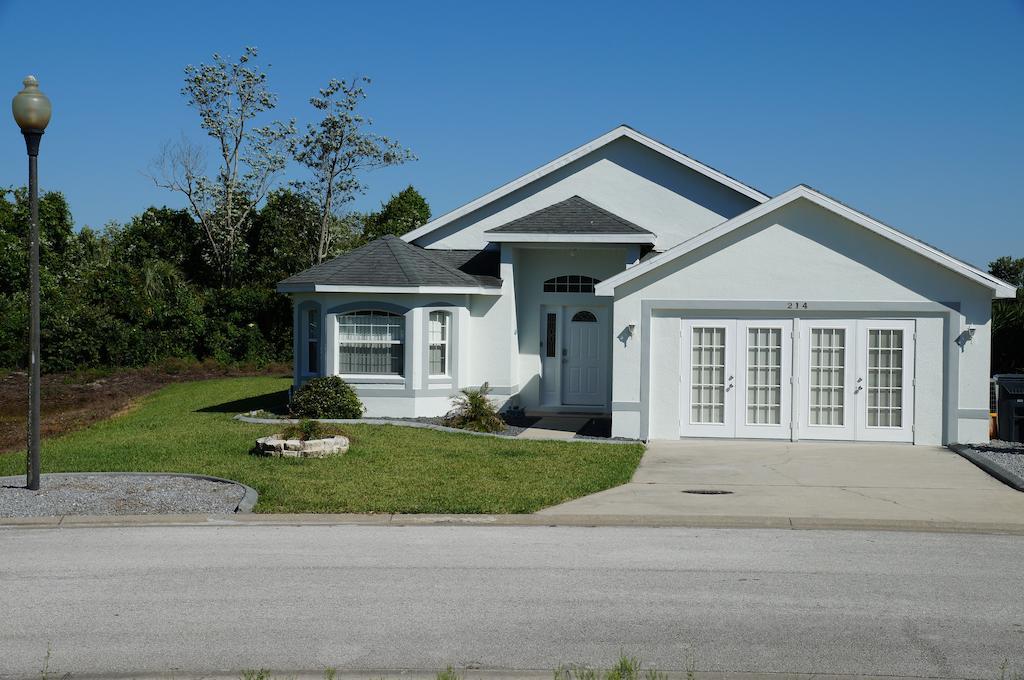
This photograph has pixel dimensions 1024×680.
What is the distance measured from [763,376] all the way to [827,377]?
109 centimetres

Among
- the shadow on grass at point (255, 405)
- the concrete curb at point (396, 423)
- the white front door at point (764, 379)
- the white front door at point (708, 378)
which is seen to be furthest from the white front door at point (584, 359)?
the shadow on grass at point (255, 405)

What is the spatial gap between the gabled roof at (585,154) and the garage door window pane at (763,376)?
4386mm

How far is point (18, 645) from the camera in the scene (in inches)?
282

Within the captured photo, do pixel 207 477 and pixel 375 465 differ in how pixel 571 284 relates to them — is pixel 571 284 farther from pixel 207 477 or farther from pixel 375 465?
pixel 207 477

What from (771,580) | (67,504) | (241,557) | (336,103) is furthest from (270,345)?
(771,580)

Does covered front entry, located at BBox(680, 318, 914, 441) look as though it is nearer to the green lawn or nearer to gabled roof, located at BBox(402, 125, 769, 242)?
the green lawn

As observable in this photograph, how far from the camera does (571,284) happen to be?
75.4 ft

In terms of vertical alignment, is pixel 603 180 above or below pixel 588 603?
above

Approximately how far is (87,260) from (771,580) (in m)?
49.8

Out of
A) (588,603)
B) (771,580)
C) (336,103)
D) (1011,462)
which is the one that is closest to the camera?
(588,603)

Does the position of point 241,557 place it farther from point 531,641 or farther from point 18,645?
point 531,641

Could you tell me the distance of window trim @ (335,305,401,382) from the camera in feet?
69.4

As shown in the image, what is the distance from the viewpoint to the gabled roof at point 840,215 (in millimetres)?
17375

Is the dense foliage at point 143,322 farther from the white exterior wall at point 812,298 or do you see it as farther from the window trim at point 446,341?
the white exterior wall at point 812,298
